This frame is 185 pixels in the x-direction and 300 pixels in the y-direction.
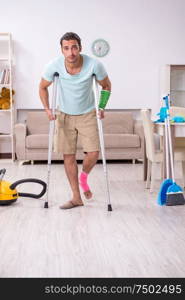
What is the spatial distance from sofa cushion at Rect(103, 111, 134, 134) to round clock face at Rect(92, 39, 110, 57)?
1000mm

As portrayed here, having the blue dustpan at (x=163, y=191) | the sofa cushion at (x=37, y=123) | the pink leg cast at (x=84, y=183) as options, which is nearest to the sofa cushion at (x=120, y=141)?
the sofa cushion at (x=37, y=123)

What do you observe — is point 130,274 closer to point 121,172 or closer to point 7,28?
point 121,172

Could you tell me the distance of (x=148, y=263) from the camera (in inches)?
119

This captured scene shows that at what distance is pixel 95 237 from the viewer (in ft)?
11.9

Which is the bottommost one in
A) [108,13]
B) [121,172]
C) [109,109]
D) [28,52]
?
[121,172]

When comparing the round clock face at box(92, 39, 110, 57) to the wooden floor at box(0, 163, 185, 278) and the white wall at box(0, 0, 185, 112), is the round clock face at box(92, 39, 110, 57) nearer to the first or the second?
the white wall at box(0, 0, 185, 112)

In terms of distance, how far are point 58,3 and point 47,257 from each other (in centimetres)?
627

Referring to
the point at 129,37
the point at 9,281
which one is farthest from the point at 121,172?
the point at 9,281

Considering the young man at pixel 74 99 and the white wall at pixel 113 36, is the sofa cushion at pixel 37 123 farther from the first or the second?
the young man at pixel 74 99

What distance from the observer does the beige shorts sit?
4.56 metres

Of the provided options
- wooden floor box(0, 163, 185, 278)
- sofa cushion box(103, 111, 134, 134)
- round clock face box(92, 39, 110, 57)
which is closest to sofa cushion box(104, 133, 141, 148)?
sofa cushion box(103, 111, 134, 134)

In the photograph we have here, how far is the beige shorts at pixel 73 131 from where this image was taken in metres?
4.56

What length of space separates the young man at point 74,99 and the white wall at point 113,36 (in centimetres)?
423

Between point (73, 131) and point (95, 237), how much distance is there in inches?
50.3
